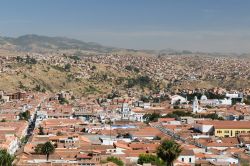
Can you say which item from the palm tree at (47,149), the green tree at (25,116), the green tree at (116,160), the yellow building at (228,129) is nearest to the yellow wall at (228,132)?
the yellow building at (228,129)

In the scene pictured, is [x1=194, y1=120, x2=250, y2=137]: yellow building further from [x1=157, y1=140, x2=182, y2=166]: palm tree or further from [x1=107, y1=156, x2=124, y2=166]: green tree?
[x1=157, y1=140, x2=182, y2=166]: palm tree

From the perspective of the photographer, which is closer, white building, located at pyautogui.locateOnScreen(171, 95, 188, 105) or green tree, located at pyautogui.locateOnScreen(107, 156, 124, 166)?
green tree, located at pyautogui.locateOnScreen(107, 156, 124, 166)

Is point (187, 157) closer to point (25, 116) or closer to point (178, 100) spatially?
point (25, 116)

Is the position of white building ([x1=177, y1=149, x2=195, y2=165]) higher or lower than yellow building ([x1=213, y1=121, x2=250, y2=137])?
higher

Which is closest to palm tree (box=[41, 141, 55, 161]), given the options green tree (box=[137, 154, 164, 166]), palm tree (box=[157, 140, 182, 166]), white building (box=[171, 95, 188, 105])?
green tree (box=[137, 154, 164, 166])

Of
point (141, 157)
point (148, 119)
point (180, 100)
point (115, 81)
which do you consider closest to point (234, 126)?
point (148, 119)

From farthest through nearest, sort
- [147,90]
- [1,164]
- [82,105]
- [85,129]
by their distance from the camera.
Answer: [147,90] → [82,105] → [85,129] → [1,164]

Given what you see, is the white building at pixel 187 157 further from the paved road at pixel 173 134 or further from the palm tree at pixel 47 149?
the palm tree at pixel 47 149

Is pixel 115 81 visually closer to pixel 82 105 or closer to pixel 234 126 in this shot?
pixel 82 105
